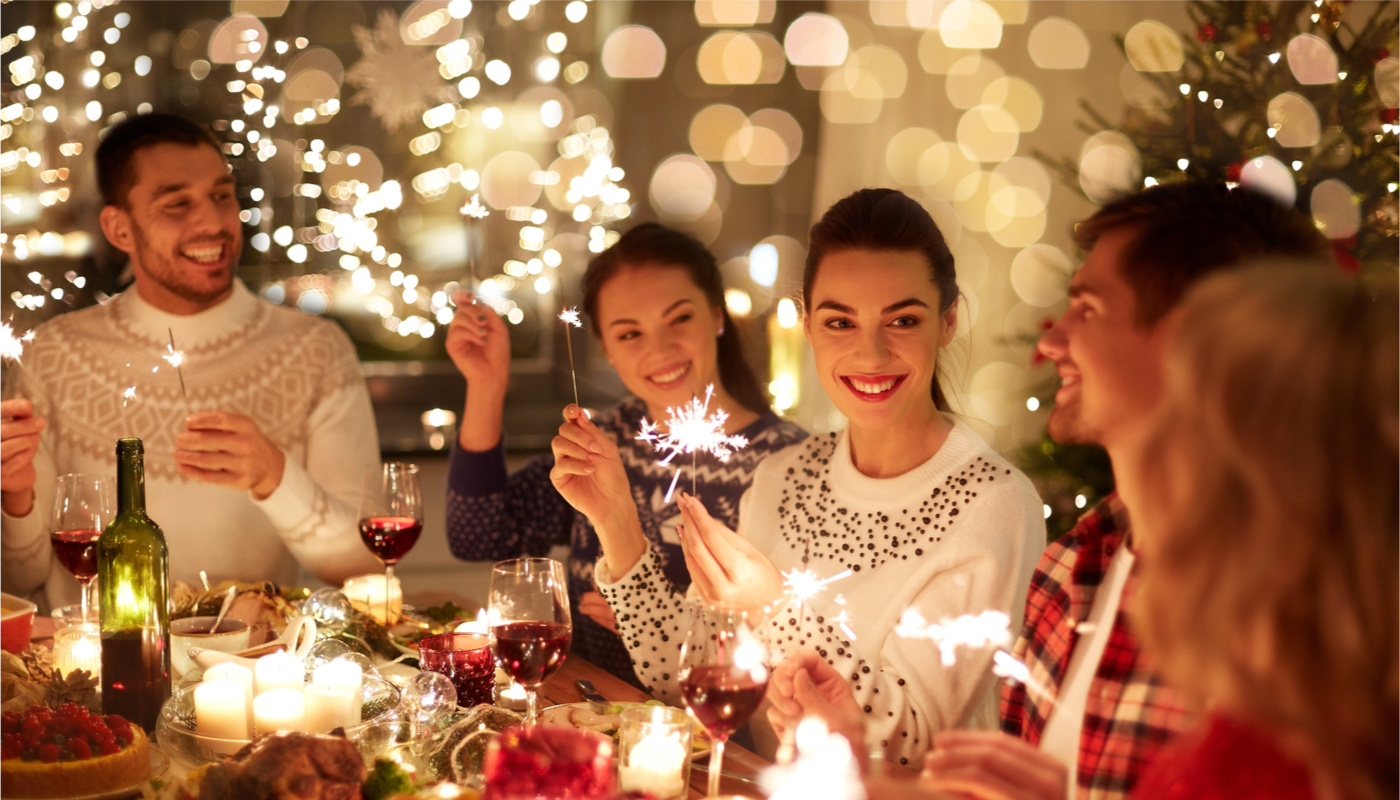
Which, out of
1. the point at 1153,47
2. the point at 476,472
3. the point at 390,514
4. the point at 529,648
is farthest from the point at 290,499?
the point at 1153,47

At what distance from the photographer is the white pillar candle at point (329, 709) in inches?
50.1

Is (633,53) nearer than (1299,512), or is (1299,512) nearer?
(1299,512)

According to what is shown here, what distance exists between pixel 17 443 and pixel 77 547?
46 centimetres

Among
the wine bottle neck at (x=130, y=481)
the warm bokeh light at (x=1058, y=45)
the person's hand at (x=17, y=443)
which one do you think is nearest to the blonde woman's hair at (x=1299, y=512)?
the wine bottle neck at (x=130, y=481)

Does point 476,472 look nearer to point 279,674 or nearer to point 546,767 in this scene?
point 279,674

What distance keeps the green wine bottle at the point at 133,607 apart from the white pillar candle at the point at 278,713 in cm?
19

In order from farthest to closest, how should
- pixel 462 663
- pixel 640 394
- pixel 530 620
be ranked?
pixel 640 394 < pixel 462 663 < pixel 530 620

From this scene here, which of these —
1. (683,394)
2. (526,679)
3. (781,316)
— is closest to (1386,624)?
(526,679)

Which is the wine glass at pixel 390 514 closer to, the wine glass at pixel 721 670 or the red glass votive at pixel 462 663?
the red glass votive at pixel 462 663

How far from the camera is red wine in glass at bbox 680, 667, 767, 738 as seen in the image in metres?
1.08

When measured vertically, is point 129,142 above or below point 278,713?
above

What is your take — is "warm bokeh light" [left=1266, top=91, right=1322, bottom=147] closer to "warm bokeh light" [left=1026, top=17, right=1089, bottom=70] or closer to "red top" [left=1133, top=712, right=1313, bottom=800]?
"warm bokeh light" [left=1026, top=17, right=1089, bottom=70]

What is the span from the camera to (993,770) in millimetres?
949

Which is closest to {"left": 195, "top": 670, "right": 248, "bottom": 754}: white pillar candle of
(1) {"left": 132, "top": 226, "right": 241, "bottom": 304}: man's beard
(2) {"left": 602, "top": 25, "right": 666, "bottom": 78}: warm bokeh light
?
(1) {"left": 132, "top": 226, "right": 241, "bottom": 304}: man's beard
